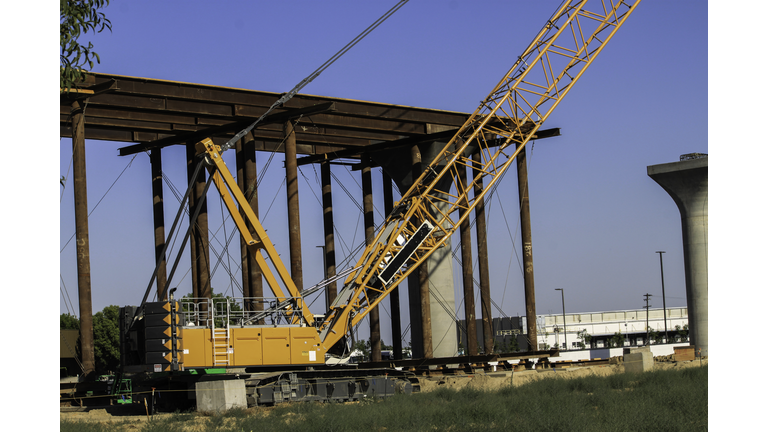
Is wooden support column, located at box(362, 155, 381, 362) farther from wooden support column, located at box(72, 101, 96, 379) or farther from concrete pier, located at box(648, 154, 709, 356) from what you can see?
concrete pier, located at box(648, 154, 709, 356)

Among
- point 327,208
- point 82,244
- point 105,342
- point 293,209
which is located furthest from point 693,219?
point 105,342

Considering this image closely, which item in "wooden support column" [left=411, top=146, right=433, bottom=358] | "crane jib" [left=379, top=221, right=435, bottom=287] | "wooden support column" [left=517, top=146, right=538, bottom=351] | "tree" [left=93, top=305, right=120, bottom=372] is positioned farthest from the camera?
"tree" [left=93, top=305, right=120, bottom=372]

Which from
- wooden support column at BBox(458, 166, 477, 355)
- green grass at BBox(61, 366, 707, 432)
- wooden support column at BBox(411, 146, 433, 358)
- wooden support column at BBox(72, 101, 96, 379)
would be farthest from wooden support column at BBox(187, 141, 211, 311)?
green grass at BBox(61, 366, 707, 432)

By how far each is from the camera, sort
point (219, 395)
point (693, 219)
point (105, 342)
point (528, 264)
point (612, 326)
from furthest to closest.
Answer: point (612, 326), point (105, 342), point (693, 219), point (528, 264), point (219, 395)

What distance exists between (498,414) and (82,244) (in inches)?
617

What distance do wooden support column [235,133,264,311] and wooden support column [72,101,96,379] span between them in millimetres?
5406

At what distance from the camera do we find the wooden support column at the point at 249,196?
3086cm

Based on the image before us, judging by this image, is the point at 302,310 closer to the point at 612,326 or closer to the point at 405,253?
the point at 405,253

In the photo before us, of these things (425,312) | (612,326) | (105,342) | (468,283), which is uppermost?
(468,283)

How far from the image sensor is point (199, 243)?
3584 centimetres

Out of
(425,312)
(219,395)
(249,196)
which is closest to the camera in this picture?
(219,395)

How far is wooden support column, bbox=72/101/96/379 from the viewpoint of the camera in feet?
87.7

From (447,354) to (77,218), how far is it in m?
22.8

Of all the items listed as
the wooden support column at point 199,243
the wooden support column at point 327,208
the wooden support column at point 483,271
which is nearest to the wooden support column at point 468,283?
the wooden support column at point 483,271
